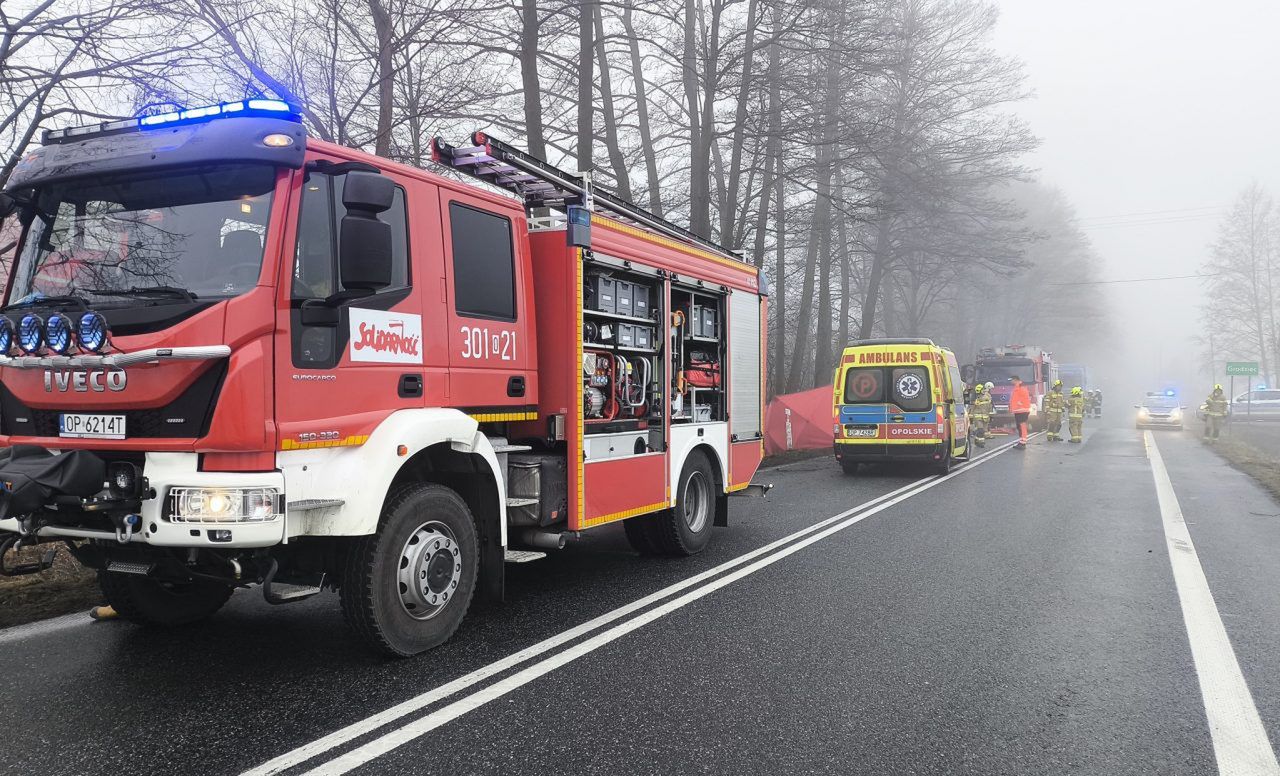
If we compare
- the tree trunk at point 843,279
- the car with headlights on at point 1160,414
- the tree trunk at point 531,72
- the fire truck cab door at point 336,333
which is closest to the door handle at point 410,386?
the fire truck cab door at point 336,333

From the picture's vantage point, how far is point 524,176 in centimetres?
577

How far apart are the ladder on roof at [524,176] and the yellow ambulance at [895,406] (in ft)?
26.2

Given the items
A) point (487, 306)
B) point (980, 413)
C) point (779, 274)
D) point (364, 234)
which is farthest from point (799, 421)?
point (364, 234)

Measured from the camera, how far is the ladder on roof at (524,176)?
5086 millimetres

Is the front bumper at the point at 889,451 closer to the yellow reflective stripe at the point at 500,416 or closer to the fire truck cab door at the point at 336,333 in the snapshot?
the yellow reflective stripe at the point at 500,416

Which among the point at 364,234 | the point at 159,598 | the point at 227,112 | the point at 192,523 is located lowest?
the point at 159,598

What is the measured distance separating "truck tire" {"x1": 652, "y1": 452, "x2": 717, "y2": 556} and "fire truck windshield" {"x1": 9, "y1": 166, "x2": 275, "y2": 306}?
3957 mm

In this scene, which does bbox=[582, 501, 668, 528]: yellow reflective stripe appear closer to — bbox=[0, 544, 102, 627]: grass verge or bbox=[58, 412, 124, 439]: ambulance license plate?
bbox=[58, 412, 124, 439]: ambulance license plate

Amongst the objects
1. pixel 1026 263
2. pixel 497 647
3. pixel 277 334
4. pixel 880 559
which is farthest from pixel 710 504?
pixel 1026 263

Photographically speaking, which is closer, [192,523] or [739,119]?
[192,523]

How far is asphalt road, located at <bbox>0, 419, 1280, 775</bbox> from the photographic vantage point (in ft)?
10.3

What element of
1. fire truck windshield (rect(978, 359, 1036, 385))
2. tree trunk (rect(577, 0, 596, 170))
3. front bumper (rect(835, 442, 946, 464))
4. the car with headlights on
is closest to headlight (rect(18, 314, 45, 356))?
tree trunk (rect(577, 0, 596, 170))

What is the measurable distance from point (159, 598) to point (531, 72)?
9994 millimetres

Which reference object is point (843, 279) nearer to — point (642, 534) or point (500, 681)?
point (642, 534)
